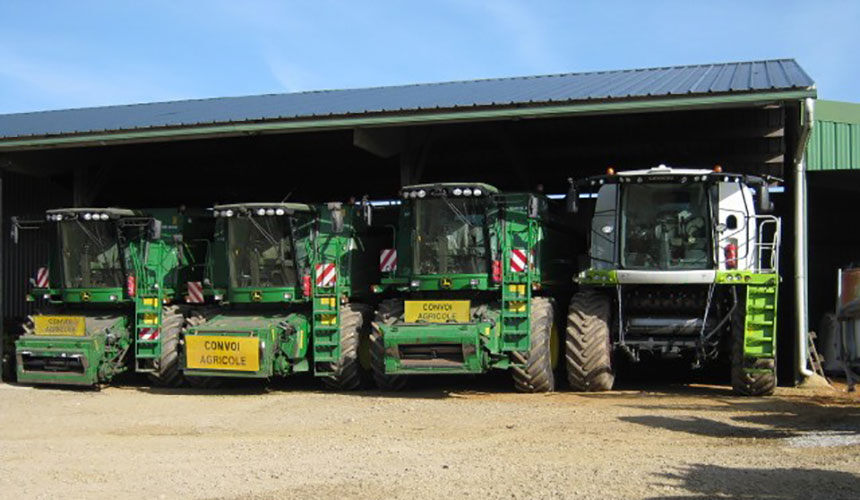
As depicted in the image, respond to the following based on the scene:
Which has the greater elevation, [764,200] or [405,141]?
[405,141]

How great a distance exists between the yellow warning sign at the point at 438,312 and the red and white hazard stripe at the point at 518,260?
0.89m

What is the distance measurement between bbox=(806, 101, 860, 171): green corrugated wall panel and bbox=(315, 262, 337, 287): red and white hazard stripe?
928 centimetres

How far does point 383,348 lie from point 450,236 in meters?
1.97

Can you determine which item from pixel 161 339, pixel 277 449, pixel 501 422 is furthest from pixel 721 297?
pixel 161 339

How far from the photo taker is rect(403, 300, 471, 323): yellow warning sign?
13.4 metres

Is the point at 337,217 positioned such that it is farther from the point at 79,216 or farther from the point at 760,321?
the point at 760,321

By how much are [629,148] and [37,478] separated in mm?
13024

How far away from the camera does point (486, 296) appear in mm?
14031

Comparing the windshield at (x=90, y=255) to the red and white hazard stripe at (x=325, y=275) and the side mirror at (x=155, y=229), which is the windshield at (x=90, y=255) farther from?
the red and white hazard stripe at (x=325, y=275)

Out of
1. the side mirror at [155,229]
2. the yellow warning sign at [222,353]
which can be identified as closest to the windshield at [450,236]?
the yellow warning sign at [222,353]

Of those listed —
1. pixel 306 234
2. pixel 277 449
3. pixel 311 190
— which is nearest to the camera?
pixel 277 449

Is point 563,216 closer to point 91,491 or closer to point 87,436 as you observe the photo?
point 87,436

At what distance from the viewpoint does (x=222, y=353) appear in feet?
44.5

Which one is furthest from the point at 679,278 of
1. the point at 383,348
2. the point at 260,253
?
the point at 260,253
